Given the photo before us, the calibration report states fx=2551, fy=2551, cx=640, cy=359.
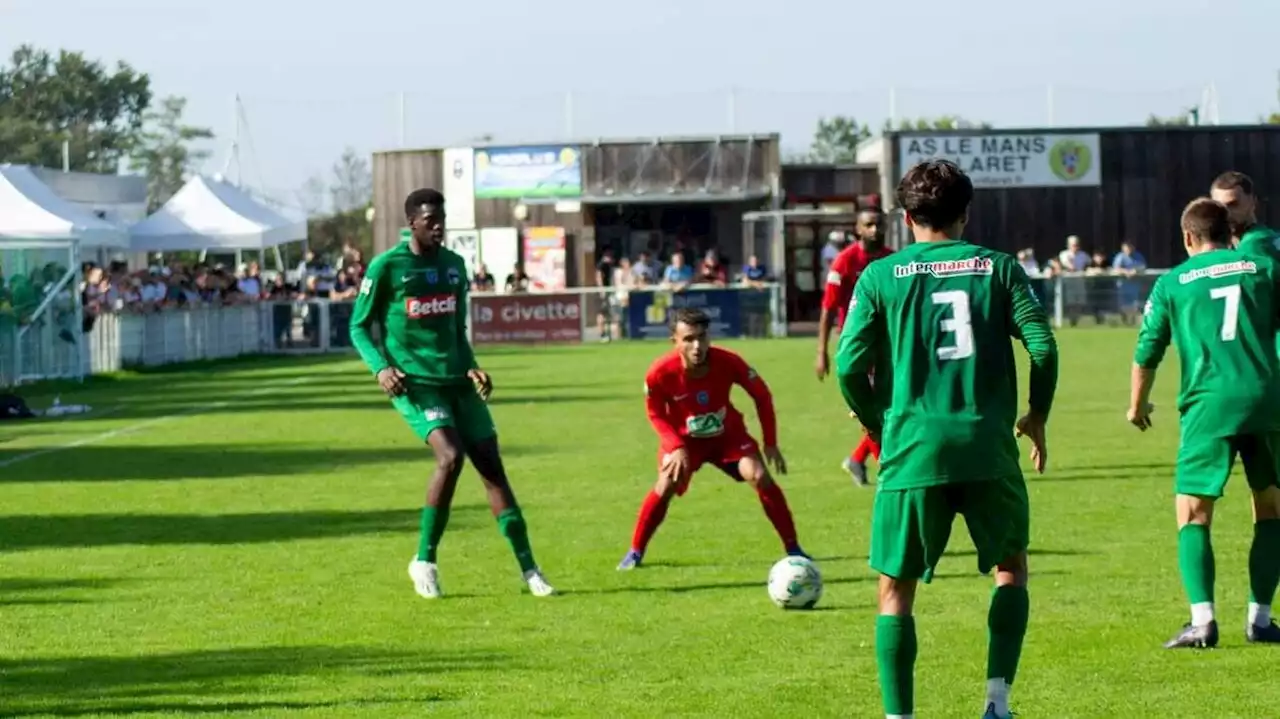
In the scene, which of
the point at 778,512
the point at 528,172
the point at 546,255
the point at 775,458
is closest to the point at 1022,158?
the point at 546,255

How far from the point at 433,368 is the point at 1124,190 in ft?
157

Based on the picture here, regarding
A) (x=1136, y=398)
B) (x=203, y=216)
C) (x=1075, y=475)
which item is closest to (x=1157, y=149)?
(x=203, y=216)

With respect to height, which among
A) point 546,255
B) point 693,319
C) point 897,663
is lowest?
point 897,663

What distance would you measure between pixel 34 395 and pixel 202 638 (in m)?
23.0

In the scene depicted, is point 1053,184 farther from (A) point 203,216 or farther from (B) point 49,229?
(B) point 49,229

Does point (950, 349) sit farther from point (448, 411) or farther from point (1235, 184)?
point (448, 411)

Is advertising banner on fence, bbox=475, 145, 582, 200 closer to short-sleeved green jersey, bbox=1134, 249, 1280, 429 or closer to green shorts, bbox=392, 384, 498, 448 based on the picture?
green shorts, bbox=392, 384, 498, 448

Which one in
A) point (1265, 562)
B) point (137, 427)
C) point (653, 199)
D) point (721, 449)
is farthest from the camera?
point (653, 199)

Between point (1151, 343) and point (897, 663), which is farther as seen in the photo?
point (1151, 343)

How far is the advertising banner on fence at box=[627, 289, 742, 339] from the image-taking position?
48.6 meters

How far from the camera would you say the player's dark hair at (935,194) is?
8.05m

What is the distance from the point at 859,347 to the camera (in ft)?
26.7

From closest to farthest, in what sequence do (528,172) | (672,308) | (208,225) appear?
(672,308) → (208,225) → (528,172)

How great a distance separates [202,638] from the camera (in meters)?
11.7
